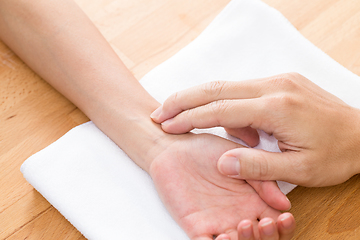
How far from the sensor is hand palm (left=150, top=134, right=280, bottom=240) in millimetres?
588

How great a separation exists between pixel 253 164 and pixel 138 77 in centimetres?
37

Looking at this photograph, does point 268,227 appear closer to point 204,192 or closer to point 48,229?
point 204,192

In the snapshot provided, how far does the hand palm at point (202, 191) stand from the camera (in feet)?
1.93

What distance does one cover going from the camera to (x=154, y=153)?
0.67m

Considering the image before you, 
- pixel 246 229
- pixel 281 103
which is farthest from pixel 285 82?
pixel 246 229

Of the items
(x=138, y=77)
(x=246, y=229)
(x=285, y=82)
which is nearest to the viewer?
(x=246, y=229)

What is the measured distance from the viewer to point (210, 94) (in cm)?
66

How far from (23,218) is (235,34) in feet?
2.06

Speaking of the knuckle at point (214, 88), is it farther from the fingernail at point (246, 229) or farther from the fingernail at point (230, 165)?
the fingernail at point (246, 229)

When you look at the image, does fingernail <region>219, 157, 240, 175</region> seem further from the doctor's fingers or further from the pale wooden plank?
the pale wooden plank

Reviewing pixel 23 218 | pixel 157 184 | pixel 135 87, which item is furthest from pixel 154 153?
pixel 23 218

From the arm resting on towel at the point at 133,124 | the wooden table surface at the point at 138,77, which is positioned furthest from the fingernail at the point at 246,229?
the wooden table surface at the point at 138,77

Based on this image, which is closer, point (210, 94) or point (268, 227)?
point (268, 227)

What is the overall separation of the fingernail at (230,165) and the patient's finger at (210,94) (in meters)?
0.13
